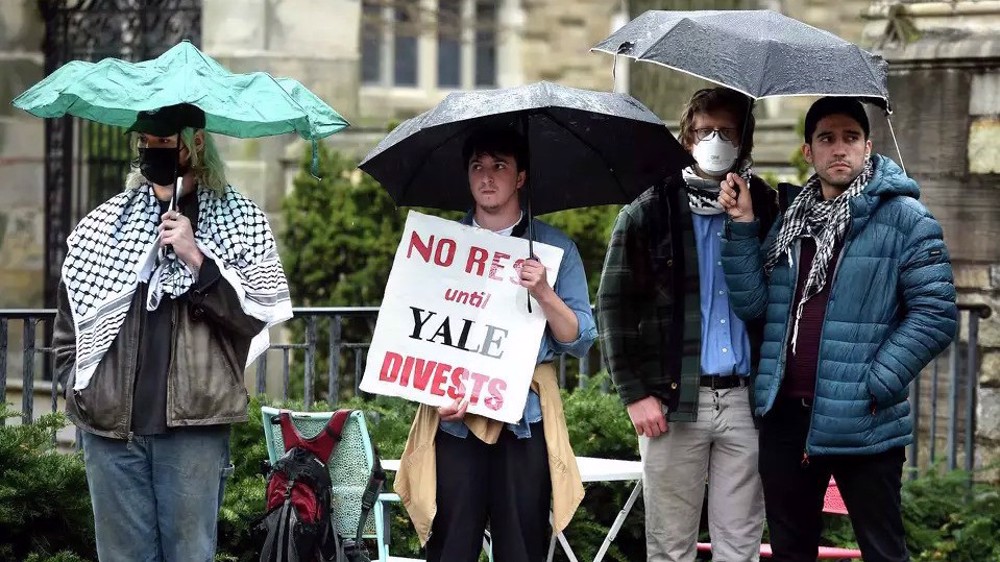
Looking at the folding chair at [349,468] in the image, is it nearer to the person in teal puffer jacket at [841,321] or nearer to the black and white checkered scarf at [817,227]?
the person in teal puffer jacket at [841,321]

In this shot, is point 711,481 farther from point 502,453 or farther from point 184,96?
point 184,96

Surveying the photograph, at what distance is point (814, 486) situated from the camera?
6062 mm

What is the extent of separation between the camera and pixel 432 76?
81.2 feet

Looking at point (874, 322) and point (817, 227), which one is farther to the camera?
point (817, 227)

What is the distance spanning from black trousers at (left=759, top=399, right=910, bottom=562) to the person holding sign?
644 mm

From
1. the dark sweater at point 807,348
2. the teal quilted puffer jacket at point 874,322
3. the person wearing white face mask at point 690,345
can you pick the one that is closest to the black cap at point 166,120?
the person wearing white face mask at point 690,345

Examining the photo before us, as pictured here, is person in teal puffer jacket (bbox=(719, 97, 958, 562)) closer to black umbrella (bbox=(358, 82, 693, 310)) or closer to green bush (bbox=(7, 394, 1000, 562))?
black umbrella (bbox=(358, 82, 693, 310))

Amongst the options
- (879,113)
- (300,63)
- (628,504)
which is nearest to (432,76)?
(300,63)

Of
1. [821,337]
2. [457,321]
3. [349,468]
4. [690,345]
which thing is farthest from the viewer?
[349,468]

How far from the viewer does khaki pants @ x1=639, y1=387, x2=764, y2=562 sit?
6.16 metres

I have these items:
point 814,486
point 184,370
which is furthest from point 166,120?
point 814,486

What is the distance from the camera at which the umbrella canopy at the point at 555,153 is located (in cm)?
599

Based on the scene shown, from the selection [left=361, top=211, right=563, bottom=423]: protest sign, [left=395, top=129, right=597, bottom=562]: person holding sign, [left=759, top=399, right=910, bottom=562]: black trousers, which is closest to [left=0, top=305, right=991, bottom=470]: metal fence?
[left=361, top=211, right=563, bottom=423]: protest sign

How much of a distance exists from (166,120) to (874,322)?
2.31m
